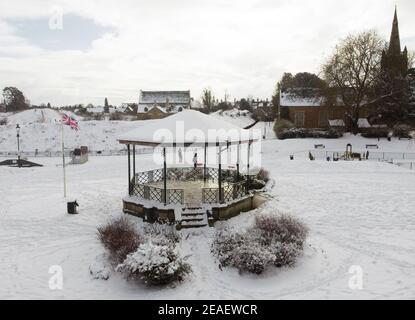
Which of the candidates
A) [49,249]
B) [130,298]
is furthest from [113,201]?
[130,298]

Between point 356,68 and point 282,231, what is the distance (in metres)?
38.9

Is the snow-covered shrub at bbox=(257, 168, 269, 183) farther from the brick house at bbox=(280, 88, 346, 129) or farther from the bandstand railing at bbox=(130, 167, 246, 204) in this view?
the brick house at bbox=(280, 88, 346, 129)

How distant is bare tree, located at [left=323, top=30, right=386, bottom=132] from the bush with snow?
3640cm

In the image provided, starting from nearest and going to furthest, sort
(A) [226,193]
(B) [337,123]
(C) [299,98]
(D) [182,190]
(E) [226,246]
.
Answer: (E) [226,246] → (D) [182,190] → (A) [226,193] → (B) [337,123] → (C) [299,98]

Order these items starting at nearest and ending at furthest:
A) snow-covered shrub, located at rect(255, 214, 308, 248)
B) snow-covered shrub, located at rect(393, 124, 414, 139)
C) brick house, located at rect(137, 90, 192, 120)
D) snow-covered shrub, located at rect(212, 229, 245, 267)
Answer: snow-covered shrub, located at rect(212, 229, 245, 267)
snow-covered shrub, located at rect(255, 214, 308, 248)
snow-covered shrub, located at rect(393, 124, 414, 139)
brick house, located at rect(137, 90, 192, 120)

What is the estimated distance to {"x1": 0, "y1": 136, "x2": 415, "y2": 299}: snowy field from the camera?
33.9ft

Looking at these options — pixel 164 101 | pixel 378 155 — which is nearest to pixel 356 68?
pixel 378 155

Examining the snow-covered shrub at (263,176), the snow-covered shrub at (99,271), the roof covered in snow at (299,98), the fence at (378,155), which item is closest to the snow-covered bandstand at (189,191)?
the snow-covered shrub at (99,271)

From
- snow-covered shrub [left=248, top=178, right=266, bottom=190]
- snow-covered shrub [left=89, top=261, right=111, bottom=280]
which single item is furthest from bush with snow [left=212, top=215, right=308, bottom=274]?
snow-covered shrub [left=248, top=178, right=266, bottom=190]

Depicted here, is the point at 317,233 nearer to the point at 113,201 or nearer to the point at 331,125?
the point at 113,201

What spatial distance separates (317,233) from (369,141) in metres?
33.3

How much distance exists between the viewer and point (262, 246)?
12.1 metres

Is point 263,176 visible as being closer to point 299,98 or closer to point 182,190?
point 182,190

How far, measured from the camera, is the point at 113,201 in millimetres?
19531
